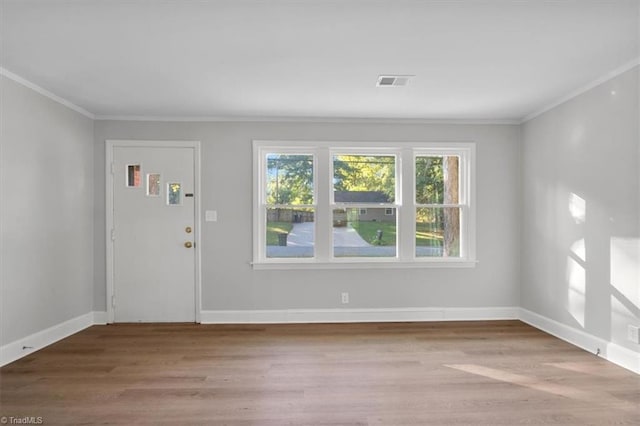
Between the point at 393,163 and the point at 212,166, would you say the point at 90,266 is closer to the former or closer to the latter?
the point at 212,166

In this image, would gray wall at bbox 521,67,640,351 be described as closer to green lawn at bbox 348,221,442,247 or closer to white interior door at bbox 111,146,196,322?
green lawn at bbox 348,221,442,247

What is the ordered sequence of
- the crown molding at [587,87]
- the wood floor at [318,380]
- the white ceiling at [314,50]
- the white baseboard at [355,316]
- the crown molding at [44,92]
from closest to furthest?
the white ceiling at [314,50] → the wood floor at [318,380] → the crown molding at [587,87] → the crown molding at [44,92] → the white baseboard at [355,316]

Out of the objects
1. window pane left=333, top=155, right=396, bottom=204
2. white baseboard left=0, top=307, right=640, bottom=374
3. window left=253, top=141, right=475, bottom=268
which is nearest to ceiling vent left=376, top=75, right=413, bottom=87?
window left=253, top=141, right=475, bottom=268

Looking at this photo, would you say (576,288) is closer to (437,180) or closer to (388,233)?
(437,180)

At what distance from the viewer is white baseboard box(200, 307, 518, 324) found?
4066 mm

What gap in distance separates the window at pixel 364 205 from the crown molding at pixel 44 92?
1.95 m

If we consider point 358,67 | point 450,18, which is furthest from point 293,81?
point 450,18

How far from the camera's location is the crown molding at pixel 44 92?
288 centimetres

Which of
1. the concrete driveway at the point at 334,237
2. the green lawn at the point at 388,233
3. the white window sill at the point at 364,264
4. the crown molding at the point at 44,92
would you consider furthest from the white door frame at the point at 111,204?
the green lawn at the point at 388,233

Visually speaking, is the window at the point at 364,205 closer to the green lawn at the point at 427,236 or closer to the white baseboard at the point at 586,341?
the green lawn at the point at 427,236

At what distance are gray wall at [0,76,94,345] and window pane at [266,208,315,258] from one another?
2.04m

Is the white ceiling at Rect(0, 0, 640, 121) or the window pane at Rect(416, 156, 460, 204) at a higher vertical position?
the white ceiling at Rect(0, 0, 640, 121)

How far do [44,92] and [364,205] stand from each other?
3390mm

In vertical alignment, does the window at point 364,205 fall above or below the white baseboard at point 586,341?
→ above
